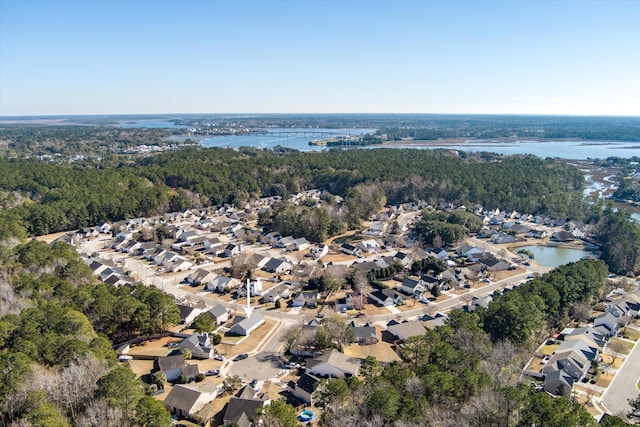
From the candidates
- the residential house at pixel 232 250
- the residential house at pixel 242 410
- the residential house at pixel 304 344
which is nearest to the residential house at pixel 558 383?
the residential house at pixel 304 344

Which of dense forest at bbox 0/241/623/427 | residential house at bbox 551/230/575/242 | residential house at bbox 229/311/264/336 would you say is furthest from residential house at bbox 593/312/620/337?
residential house at bbox 229/311/264/336

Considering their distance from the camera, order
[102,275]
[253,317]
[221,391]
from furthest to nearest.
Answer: [102,275] < [253,317] < [221,391]

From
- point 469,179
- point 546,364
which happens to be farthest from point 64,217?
point 469,179

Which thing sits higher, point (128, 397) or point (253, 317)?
point (128, 397)

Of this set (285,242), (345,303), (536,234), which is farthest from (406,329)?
(536,234)

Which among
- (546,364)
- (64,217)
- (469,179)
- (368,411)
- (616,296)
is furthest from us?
(469,179)

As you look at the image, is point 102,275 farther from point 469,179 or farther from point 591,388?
point 469,179

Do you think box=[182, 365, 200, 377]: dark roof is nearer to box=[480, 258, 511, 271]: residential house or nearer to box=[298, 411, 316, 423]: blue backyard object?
box=[298, 411, 316, 423]: blue backyard object

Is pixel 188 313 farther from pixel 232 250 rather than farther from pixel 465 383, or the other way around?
pixel 465 383
